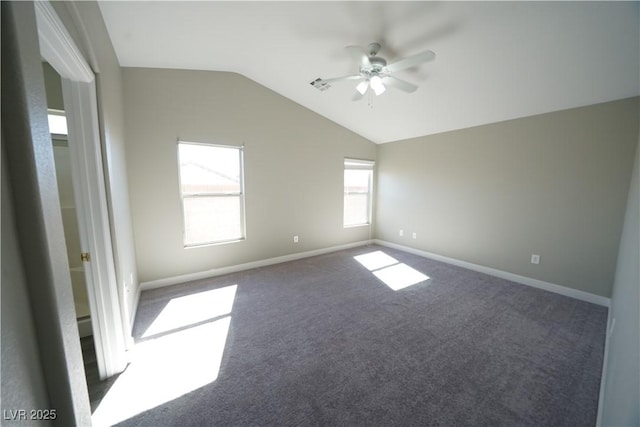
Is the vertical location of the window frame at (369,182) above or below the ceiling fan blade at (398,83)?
below

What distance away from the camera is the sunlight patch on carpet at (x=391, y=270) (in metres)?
3.22

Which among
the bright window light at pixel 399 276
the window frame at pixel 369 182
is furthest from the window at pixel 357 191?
the bright window light at pixel 399 276

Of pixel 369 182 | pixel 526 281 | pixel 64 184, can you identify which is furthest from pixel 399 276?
pixel 64 184

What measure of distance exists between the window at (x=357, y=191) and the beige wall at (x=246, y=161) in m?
0.25

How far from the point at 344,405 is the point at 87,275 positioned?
74.4 inches

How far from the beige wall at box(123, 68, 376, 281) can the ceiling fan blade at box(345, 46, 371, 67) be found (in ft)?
6.27

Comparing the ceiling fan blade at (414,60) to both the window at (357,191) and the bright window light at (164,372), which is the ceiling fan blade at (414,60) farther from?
the bright window light at (164,372)

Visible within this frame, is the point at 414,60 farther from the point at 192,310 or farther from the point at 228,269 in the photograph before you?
the point at 228,269

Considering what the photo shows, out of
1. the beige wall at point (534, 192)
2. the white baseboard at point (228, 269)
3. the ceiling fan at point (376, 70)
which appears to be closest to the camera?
the ceiling fan at point (376, 70)

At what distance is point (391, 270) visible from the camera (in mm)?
3672

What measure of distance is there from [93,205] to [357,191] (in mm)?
4258

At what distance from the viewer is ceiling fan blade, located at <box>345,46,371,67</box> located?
1.94 metres

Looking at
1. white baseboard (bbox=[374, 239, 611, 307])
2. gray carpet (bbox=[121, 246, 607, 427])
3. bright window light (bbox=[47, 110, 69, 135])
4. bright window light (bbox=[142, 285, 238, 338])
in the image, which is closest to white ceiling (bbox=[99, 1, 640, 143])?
bright window light (bbox=[47, 110, 69, 135])

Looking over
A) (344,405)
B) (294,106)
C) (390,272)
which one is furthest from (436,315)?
(294,106)
